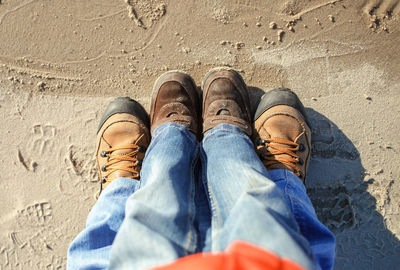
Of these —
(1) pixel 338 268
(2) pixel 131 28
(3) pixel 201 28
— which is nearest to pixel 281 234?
(1) pixel 338 268

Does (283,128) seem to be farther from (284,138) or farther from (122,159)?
(122,159)

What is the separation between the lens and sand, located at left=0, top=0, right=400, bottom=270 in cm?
165

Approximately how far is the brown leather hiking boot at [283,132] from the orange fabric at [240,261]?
757 millimetres

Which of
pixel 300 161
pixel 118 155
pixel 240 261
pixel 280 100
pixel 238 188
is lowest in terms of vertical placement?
pixel 240 261

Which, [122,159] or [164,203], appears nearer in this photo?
[164,203]

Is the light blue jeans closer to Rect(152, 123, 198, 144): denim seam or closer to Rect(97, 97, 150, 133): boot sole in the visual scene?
Rect(152, 123, 198, 144): denim seam

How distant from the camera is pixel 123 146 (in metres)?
1.59

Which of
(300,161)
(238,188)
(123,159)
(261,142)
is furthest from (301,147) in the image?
(123,159)

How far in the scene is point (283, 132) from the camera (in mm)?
1579

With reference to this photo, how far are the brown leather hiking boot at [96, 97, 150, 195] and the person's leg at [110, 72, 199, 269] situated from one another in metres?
0.12

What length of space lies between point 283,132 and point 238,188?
2.14ft

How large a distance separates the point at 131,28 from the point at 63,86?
21.5 inches

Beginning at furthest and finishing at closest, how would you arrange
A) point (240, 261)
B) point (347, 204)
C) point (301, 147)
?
point (347, 204) < point (301, 147) < point (240, 261)

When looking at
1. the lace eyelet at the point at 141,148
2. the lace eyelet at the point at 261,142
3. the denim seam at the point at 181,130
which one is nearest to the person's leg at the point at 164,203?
the denim seam at the point at 181,130
